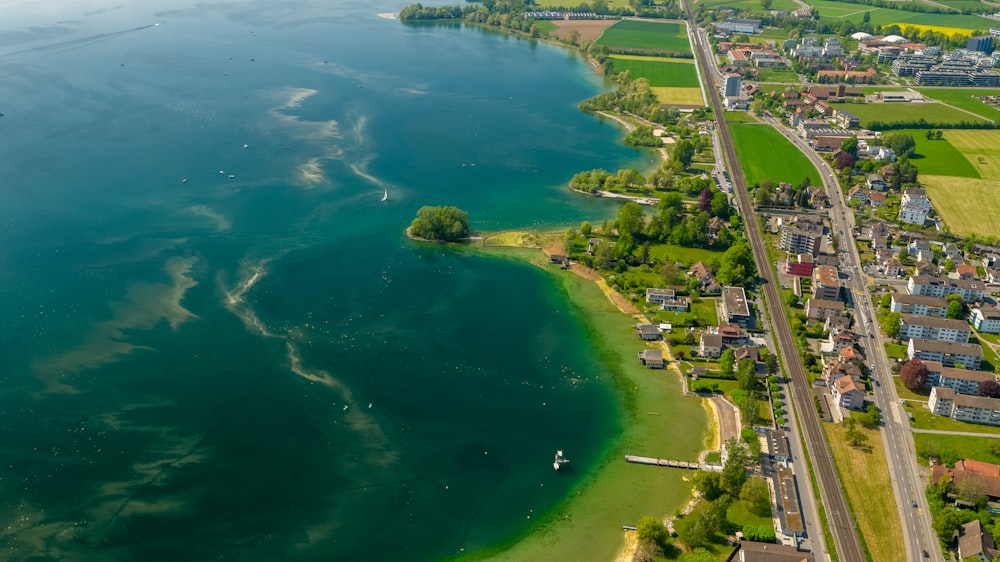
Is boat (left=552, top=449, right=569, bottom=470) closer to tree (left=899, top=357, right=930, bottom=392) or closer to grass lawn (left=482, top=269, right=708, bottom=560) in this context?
grass lawn (left=482, top=269, right=708, bottom=560)

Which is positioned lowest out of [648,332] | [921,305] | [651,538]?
[651,538]

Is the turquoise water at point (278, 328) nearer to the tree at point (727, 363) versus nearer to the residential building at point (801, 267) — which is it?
the tree at point (727, 363)

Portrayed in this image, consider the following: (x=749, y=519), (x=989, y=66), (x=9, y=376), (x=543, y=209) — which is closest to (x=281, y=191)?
(x=543, y=209)

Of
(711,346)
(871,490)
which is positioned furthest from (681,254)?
(871,490)

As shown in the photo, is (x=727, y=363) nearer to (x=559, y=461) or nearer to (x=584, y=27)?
(x=559, y=461)

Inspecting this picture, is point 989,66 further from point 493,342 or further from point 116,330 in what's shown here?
point 116,330

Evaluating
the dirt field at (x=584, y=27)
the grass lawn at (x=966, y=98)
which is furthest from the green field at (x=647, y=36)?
the grass lawn at (x=966, y=98)

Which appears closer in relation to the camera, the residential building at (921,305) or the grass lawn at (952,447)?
the grass lawn at (952,447)
